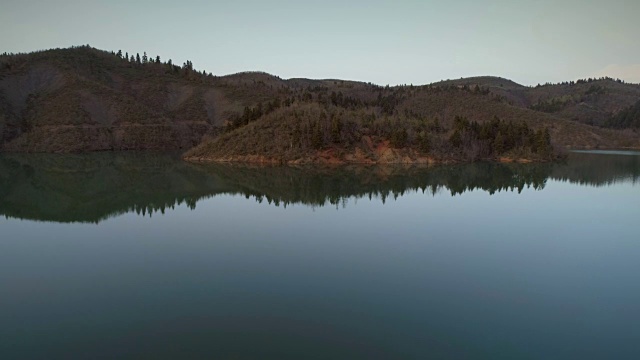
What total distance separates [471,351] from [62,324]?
37.8ft

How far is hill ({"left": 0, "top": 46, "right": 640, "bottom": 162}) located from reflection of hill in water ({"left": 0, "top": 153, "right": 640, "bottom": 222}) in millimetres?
7753

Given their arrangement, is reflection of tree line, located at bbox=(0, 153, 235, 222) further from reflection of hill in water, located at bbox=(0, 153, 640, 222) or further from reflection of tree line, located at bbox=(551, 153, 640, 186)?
reflection of tree line, located at bbox=(551, 153, 640, 186)

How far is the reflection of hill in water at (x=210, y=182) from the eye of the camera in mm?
36219

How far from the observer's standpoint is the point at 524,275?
18547 mm

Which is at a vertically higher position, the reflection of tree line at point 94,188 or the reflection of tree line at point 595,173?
the reflection of tree line at point 595,173

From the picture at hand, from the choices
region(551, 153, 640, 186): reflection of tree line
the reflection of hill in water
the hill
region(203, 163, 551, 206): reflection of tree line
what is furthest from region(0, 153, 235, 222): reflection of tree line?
region(551, 153, 640, 186): reflection of tree line

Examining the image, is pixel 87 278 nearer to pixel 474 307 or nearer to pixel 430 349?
pixel 430 349

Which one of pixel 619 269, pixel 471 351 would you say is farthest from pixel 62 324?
pixel 619 269

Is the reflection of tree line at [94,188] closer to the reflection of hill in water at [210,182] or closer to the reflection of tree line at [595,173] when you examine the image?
the reflection of hill in water at [210,182]

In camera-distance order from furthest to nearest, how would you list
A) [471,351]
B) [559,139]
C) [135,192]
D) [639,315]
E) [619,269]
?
[559,139], [135,192], [619,269], [639,315], [471,351]

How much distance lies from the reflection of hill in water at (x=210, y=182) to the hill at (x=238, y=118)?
7.75m

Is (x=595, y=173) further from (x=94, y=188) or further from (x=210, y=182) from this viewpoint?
(x=94, y=188)

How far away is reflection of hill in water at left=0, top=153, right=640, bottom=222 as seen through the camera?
3622cm

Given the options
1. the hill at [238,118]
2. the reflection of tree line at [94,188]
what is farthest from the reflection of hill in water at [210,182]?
A: the hill at [238,118]
